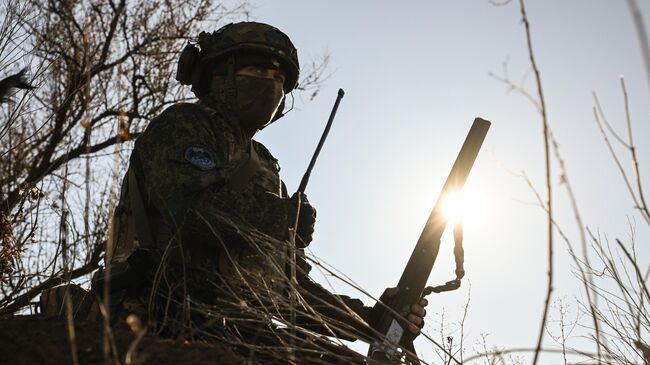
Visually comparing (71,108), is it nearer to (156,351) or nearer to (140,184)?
(140,184)

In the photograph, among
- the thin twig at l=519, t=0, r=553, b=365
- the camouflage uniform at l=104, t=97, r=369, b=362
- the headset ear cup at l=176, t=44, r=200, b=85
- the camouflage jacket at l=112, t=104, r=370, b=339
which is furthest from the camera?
the headset ear cup at l=176, t=44, r=200, b=85

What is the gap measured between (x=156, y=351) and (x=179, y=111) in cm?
187

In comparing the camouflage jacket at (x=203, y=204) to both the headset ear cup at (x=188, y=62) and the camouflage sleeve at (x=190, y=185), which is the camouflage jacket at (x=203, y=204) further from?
the headset ear cup at (x=188, y=62)

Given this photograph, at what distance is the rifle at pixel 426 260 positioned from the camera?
4.01m

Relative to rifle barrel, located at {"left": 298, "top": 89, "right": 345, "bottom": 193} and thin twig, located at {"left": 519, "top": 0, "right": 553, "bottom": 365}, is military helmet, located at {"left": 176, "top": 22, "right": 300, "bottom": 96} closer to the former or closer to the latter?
rifle barrel, located at {"left": 298, "top": 89, "right": 345, "bottom": 193}

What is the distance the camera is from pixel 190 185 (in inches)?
157

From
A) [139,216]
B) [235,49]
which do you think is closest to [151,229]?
[139,216]

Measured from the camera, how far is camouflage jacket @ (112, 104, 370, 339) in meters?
3.93

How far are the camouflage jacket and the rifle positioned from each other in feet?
0.80

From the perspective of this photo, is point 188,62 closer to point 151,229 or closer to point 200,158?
point 200,158

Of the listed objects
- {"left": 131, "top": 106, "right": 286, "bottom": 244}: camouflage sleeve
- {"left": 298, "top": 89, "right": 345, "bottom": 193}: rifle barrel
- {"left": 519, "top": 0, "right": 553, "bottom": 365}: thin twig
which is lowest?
{"left": 519, "top": 0, "right": 553, "bottom": 365}: thin twig

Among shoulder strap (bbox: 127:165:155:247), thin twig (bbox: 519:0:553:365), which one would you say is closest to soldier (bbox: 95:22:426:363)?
shoulder strap (bbox: 127:165:155:247)

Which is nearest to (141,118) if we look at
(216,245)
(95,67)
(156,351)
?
(95,67)

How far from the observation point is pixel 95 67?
1016 centimetres
